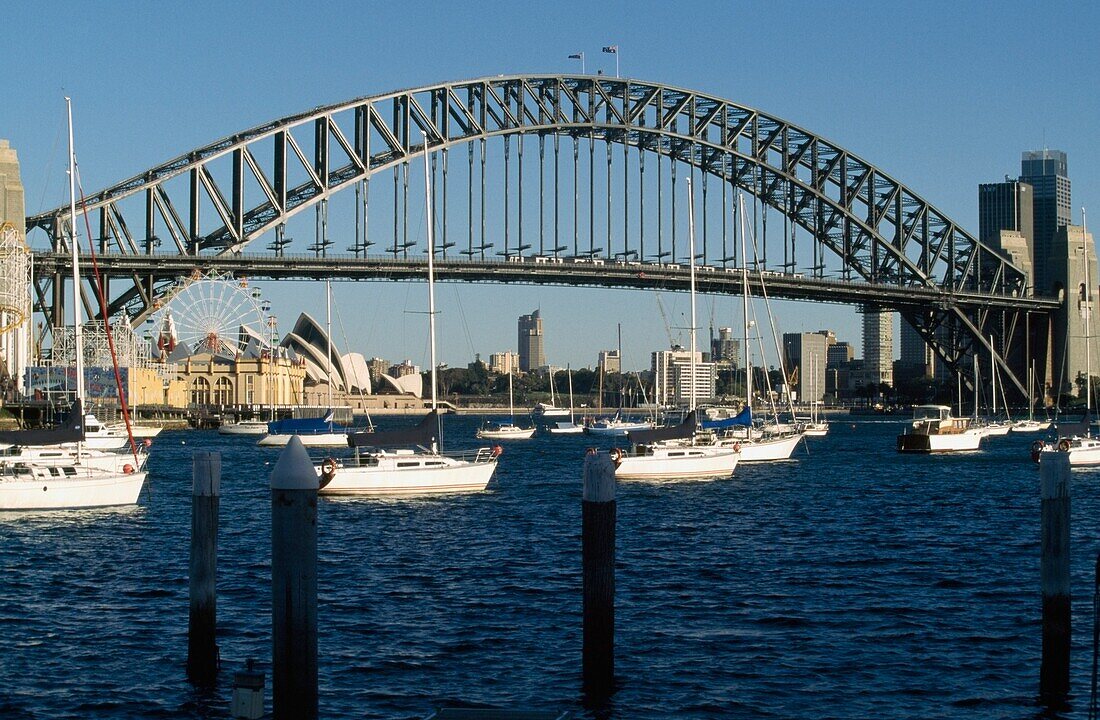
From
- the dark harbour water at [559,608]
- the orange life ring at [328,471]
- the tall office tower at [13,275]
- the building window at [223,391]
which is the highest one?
the tall office tower at [13,275]

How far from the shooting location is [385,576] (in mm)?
29000

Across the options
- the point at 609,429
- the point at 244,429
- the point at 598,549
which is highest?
the point at 598,549

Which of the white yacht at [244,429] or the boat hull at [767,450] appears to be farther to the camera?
the white yacht at [244,429]

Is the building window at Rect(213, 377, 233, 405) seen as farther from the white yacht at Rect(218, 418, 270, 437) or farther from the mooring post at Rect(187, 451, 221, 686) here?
the mooring post at Rect(187, 451, 221, 686)

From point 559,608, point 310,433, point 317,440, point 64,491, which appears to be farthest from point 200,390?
point 559,608

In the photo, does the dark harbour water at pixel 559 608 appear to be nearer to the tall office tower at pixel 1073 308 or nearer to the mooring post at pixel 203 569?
the mooring post at pixel 203 569

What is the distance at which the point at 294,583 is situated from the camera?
14406 mm

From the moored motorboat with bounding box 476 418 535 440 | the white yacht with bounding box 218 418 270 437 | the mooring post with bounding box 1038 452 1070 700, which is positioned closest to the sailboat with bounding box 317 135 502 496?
the mooring post with bounding box 1038 452 1070 700

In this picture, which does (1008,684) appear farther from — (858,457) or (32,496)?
(858,457)

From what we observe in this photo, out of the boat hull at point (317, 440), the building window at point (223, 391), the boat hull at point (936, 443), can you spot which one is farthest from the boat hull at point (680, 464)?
the building window at point (223, 391)

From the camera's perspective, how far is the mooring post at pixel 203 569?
1895cm

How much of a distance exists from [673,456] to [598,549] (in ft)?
123

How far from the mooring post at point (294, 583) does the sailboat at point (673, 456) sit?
3780 centimetres

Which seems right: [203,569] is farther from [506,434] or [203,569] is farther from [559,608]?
[506,434]
